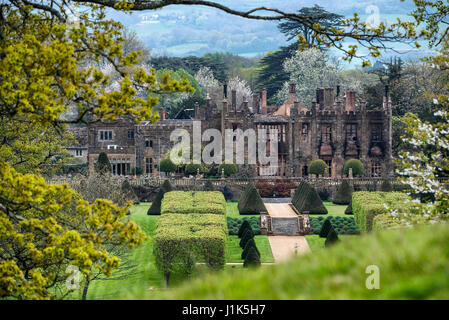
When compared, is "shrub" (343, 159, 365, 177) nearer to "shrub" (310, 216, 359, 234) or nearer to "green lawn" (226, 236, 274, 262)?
"shrub" (310, 216, 359, 234)

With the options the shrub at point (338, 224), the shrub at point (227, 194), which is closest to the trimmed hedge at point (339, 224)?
the shrub at point (338, 224)

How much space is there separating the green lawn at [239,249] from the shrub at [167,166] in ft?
66.7

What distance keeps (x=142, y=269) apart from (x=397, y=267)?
2453 cm

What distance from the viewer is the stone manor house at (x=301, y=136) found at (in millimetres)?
58844

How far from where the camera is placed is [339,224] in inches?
1594

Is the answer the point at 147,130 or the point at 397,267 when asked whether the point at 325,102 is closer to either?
the point at 147,130

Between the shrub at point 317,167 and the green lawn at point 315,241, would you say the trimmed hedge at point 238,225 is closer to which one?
the green lawn at point 315,241

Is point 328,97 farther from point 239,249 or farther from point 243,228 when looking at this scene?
point 239,249

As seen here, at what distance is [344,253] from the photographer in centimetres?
615
